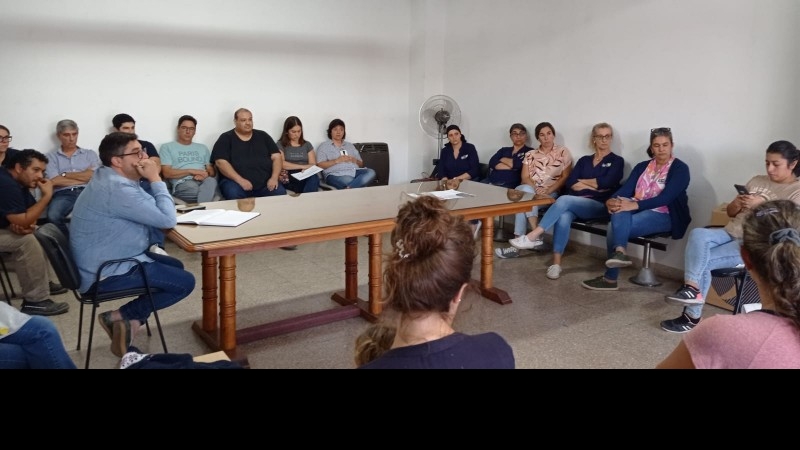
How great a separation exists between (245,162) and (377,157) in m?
1.55

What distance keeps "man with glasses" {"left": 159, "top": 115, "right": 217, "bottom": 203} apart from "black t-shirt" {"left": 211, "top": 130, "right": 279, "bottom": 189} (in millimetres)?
120

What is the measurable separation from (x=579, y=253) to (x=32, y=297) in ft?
13.3

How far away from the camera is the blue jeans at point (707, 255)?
343cm

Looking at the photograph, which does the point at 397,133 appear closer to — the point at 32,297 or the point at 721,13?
the point at 721,13

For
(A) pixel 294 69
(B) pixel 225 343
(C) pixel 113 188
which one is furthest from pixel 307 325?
(A) pixel 294 69

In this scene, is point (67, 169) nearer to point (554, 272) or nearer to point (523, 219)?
point (523, 219)

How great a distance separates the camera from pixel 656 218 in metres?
4.19

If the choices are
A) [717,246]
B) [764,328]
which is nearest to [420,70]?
[717,246]

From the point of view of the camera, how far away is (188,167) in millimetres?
5410

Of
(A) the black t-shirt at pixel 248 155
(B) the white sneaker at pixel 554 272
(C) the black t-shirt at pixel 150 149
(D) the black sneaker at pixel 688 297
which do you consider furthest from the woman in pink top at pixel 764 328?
(C) the black t-shirt at pixel 150 149

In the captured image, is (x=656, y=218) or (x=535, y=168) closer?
(x=656, y=218)

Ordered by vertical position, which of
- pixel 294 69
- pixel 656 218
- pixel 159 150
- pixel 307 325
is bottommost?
pixel 307 325
